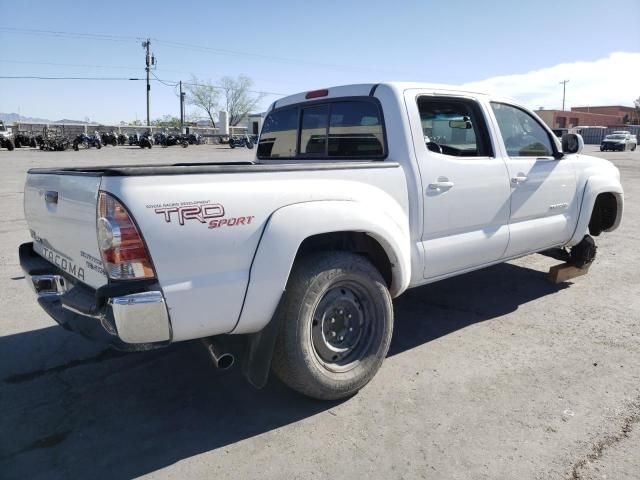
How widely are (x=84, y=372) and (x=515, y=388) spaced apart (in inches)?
119

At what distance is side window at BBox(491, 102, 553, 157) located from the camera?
438 centimetres

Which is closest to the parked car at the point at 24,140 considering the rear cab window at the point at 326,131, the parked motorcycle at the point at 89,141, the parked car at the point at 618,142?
the parked motorcycle at the point at 89,141

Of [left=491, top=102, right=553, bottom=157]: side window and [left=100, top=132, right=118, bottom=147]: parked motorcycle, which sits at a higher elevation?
[left=100, top=132, right=118, bottom=147]: parked motorcycle

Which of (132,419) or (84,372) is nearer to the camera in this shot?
(132,419)

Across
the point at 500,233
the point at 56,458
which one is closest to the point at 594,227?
the point at 500,233

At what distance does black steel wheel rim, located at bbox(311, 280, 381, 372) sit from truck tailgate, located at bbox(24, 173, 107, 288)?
4.24ft

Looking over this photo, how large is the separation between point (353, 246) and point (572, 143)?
2.98 m

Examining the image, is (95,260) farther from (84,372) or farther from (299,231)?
(84,372)

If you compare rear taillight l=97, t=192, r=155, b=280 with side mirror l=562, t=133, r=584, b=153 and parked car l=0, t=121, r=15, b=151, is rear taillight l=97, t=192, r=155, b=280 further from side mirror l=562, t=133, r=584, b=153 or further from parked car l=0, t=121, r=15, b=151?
parked car l=0, t=121, r=15, b=151

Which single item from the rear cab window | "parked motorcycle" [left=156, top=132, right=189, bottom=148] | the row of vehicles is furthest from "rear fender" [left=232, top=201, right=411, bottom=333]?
"parked motorcycle" [left=156, top=132, right=189, bottom=148]

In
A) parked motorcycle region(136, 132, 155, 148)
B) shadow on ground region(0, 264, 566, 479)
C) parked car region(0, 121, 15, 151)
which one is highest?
parked motorcycle region(136, 132, 155, 148)

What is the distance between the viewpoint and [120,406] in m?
3.09

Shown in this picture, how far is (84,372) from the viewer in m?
3.52

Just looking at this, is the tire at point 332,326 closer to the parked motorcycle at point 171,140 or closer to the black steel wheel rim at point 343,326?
the black steel wheel rim at point 343,326
